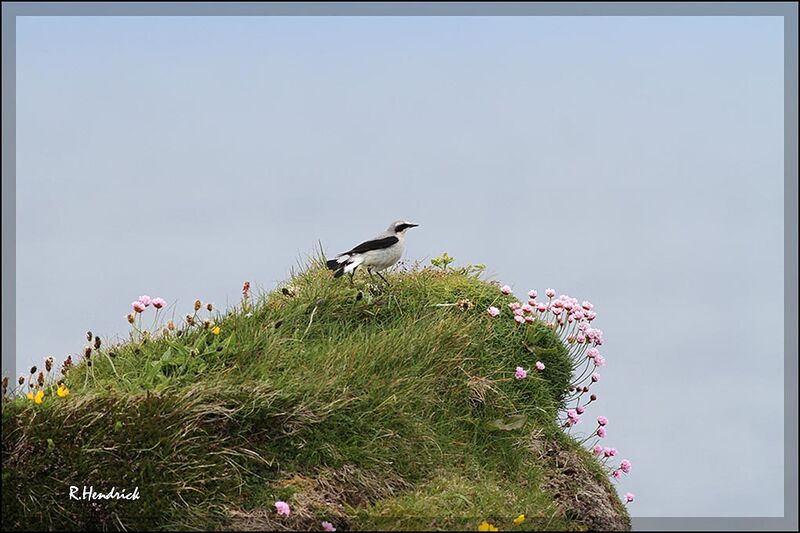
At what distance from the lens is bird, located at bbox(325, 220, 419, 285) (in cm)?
1163

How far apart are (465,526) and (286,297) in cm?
448

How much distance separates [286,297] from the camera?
12.2 metres

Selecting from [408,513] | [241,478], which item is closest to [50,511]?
[241,478]

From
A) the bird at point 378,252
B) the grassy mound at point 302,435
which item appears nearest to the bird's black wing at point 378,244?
the bird at point 378,252

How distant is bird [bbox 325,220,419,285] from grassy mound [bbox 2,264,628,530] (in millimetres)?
348

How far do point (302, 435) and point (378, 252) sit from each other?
9.39 ft

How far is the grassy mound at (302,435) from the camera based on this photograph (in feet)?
29.1

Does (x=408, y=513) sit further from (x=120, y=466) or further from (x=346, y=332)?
(x=346, y=332)

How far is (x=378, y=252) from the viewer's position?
1161cm

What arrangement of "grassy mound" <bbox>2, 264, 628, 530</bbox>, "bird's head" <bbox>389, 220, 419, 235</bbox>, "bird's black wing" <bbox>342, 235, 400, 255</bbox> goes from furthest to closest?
"bird's head" <bbox>389, 220, 419, 235</bbox> < "bird's black wing" <bbox>342, 235, 400, 255</bbox> < "grassy mound" <bbox>2, 264, 628, 530</bbox>
